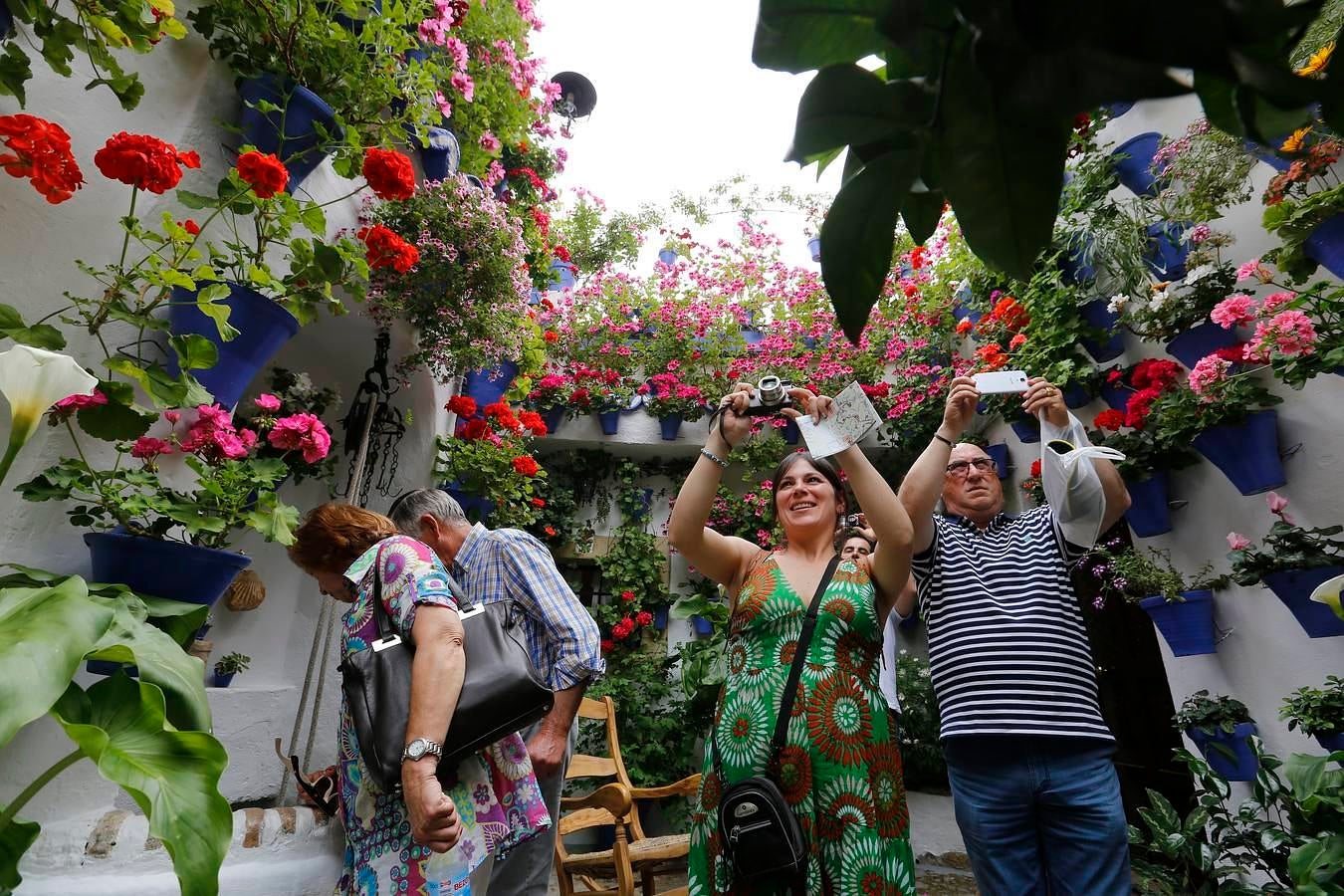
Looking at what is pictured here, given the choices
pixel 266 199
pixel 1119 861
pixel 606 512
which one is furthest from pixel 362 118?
pixel 606 512

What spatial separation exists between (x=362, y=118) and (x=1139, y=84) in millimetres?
2560

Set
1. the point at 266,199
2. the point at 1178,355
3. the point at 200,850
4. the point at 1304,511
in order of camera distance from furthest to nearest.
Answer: the point at 1178,355 → the point at 1304,511 → the point at 266,199 → the point at 200,850

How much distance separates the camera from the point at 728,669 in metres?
1.67

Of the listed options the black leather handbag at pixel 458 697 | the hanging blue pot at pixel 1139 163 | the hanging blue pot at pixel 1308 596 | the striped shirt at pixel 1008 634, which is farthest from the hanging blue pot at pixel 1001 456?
the black leather handbag at pixel 458 697

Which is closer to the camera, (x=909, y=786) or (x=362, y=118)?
(x=362, y=118)

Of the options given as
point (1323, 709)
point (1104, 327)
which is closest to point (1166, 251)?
point (1104, 327)

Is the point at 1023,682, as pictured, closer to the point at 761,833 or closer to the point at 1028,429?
the point at 761,833

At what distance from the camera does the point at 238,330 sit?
1894mm

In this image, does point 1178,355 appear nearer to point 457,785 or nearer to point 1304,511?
point 1304,511

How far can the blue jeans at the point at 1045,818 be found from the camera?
153 centimetres

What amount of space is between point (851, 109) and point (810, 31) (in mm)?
53

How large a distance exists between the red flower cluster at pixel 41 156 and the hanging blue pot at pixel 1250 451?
3.34m

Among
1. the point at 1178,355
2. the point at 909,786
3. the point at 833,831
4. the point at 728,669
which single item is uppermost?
the point at 1178,355

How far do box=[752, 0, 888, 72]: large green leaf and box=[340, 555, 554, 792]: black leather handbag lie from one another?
51.0 inches
